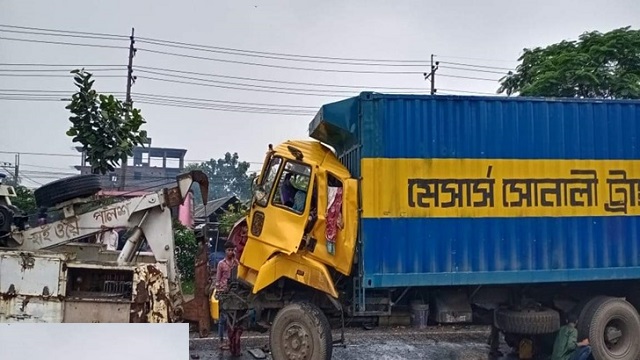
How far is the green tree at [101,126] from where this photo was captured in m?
9.45

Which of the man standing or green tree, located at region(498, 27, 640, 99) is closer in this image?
the man standing

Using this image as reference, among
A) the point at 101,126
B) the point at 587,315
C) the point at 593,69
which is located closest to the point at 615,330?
the point at 587,315

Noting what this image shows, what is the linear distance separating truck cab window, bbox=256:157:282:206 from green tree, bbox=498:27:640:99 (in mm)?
7854

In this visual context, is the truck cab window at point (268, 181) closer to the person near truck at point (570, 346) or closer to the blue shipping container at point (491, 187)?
the blue shipping container at point (491, 187)

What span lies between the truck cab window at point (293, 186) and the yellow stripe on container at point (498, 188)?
707 mm

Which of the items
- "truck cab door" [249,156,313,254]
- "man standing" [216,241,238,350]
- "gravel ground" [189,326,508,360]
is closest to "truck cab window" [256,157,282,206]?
"truck cab door" [249,156,313,254]

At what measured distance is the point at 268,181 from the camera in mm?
6730

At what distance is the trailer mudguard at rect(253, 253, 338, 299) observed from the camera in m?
6.33

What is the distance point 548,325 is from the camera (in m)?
6.90

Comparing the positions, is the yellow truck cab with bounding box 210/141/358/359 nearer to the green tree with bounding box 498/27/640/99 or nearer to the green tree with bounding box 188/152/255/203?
the green tree with bounding box 498/27/640/99

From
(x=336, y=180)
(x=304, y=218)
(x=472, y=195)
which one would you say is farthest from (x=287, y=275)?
(x=472, y=195)

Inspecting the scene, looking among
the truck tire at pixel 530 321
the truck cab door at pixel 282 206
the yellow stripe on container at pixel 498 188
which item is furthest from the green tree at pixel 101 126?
the truck tire at pixel 530 321

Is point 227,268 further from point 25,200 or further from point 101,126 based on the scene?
point 25,200

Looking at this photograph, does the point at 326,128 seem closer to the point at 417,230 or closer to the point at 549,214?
the point at 417,230
